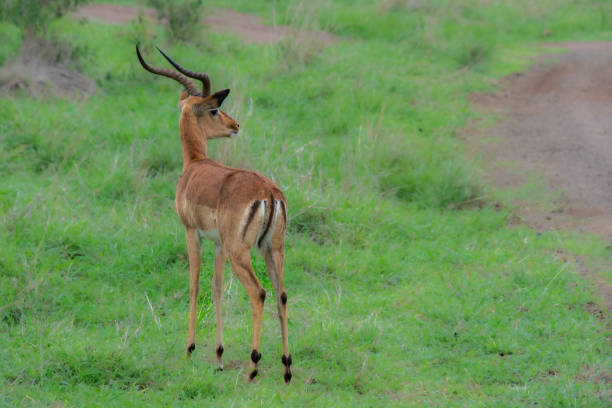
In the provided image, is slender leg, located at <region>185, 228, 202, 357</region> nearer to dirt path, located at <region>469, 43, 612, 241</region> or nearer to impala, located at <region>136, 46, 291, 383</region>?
impala, located at <region>136, 46, 291, 383</region>

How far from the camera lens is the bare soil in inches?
478

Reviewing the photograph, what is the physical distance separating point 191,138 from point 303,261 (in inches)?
58.7

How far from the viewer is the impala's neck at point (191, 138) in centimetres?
499

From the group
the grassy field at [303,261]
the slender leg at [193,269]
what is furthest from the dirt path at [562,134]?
the slender leg at [193,269]

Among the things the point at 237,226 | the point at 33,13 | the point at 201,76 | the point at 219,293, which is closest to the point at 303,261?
the point at 219,293

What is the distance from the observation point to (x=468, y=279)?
5.80m

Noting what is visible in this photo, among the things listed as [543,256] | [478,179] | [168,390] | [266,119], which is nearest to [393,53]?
[266,119]

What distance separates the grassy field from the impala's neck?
94cm

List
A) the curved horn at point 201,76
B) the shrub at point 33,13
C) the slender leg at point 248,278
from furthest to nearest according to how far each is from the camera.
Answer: the shrub at point 33,13, the curved horn at point 201,76, the slender leg at point 248,278

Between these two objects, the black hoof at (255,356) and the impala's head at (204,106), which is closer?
the black hoof at (255,356)

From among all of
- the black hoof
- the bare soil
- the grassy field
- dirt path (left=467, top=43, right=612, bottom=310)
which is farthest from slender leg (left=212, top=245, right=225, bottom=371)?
the bare soil

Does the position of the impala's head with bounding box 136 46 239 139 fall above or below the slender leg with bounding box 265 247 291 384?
above

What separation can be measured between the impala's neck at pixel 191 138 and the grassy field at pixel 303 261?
944 mm

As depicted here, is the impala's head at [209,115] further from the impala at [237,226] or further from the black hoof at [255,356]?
the black hoof at [255,356]
